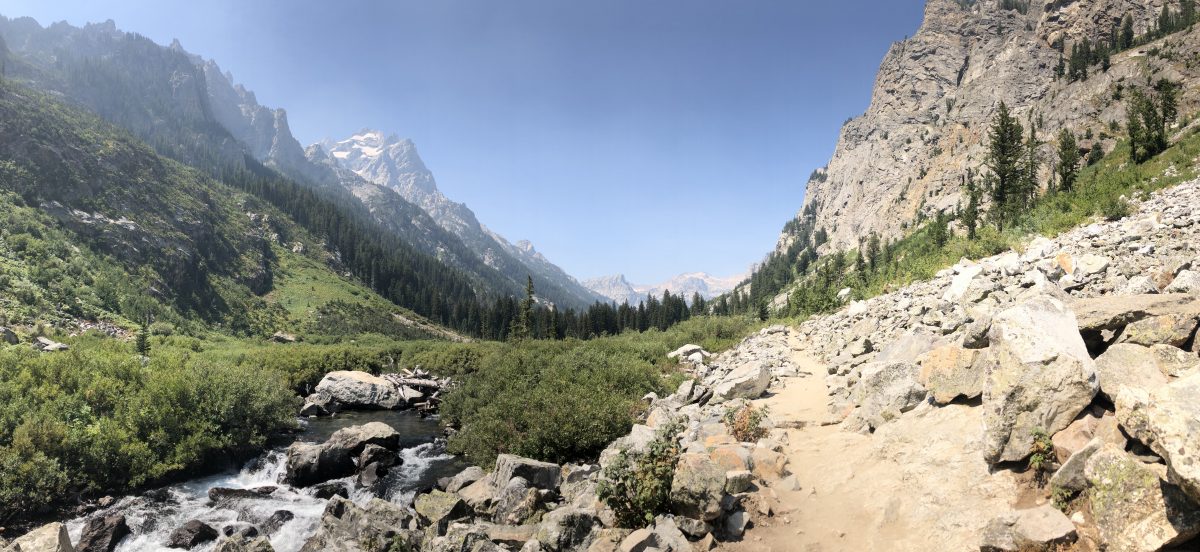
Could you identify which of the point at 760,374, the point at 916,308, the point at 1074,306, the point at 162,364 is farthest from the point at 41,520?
the point at 916,308

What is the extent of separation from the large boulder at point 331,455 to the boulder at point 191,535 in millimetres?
5128

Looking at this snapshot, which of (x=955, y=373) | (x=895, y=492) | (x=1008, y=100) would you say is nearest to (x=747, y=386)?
(x=955, y=373)

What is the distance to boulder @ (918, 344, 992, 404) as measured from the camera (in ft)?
29.8

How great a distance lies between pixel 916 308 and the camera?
57.7ft

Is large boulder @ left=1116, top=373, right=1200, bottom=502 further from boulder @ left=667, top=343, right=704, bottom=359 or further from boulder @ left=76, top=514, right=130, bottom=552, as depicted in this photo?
boulder @ left=667, top=343, right=704, bottom=359

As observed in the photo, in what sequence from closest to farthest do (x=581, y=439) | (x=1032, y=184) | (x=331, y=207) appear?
(x=581, y=439) < (x=1032, y=184) < (x=331, y=207)

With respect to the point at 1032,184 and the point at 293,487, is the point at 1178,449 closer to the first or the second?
the point at 293,487

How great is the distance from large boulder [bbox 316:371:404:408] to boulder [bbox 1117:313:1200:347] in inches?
1714

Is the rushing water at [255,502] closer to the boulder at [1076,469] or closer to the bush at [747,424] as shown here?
the bush at [747,424]

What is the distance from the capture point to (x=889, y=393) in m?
11.1

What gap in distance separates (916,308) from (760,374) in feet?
20.4

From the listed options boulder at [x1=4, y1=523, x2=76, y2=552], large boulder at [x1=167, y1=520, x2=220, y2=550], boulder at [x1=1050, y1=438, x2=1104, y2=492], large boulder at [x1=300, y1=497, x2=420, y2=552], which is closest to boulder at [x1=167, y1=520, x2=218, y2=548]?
large boulder at [x1=167, y1=520, x2=220, y2=550]

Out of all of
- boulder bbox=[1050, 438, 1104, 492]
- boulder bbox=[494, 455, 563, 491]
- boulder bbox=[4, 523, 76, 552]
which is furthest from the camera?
boulder bbox=[494, 455, 563, 491]

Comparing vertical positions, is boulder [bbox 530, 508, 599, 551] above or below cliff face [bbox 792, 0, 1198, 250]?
below
